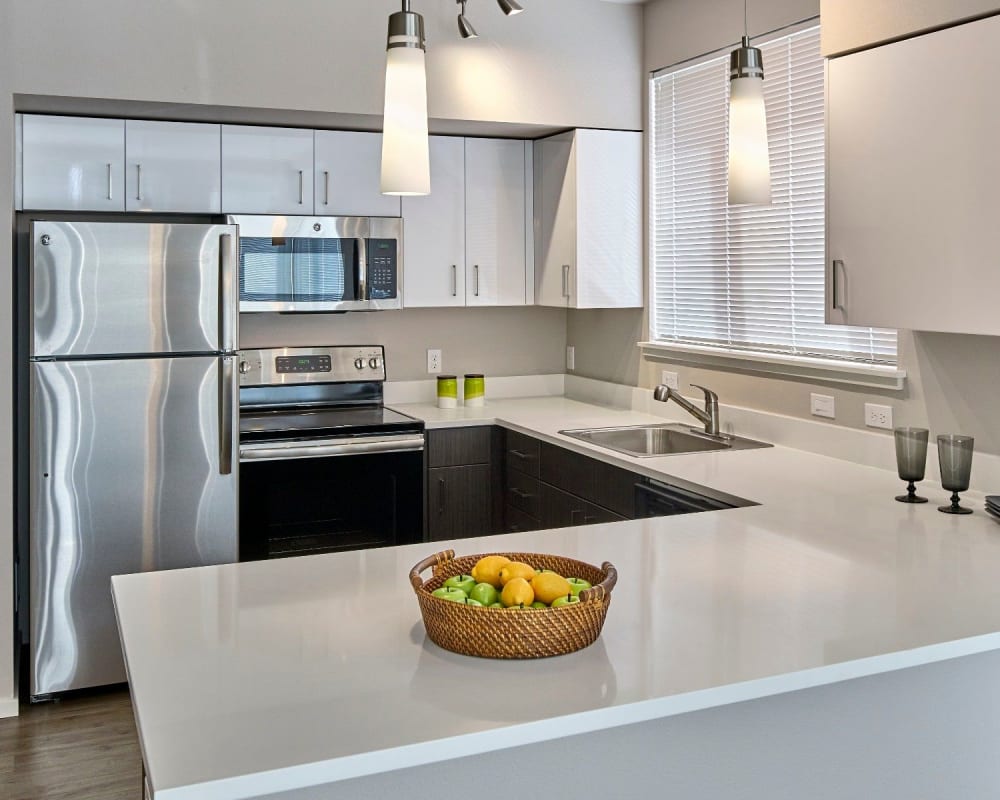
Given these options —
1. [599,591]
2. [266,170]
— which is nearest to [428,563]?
[599,591]

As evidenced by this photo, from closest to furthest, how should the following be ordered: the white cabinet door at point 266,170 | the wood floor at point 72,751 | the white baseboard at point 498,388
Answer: the wood floor at point 72,751, the white cabinet door at point 266,170, the white baseboard at point 498,388

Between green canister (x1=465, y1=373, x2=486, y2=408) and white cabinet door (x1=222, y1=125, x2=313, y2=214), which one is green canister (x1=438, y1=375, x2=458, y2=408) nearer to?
green canister (x1=465, y1=373, x2=486, y2=408)

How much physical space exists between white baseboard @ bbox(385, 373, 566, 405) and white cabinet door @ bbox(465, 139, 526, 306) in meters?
0.49

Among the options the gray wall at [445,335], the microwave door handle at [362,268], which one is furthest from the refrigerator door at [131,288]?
the gray wall at [445,335]

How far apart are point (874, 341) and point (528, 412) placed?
5.32 ft

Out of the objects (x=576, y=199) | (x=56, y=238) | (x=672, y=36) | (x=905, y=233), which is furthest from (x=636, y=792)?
(x=672, y=36)

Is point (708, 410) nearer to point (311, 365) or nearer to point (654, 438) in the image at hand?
point (654, 438)

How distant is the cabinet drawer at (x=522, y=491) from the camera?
405 centimetres

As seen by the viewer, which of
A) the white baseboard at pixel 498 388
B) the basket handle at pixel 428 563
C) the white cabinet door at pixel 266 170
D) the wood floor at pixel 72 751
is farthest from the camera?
the white baseboard at pixel 498 388

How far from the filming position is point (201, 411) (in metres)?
3.75

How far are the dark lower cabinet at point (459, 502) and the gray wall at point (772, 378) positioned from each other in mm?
856

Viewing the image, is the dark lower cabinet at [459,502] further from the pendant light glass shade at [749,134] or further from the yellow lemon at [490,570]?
the yellow lemon at [490,570]

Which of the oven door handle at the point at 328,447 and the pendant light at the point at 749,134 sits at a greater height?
the pendant light at the point at 749,134

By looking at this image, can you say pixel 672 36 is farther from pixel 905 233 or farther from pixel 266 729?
pixel 266 729
